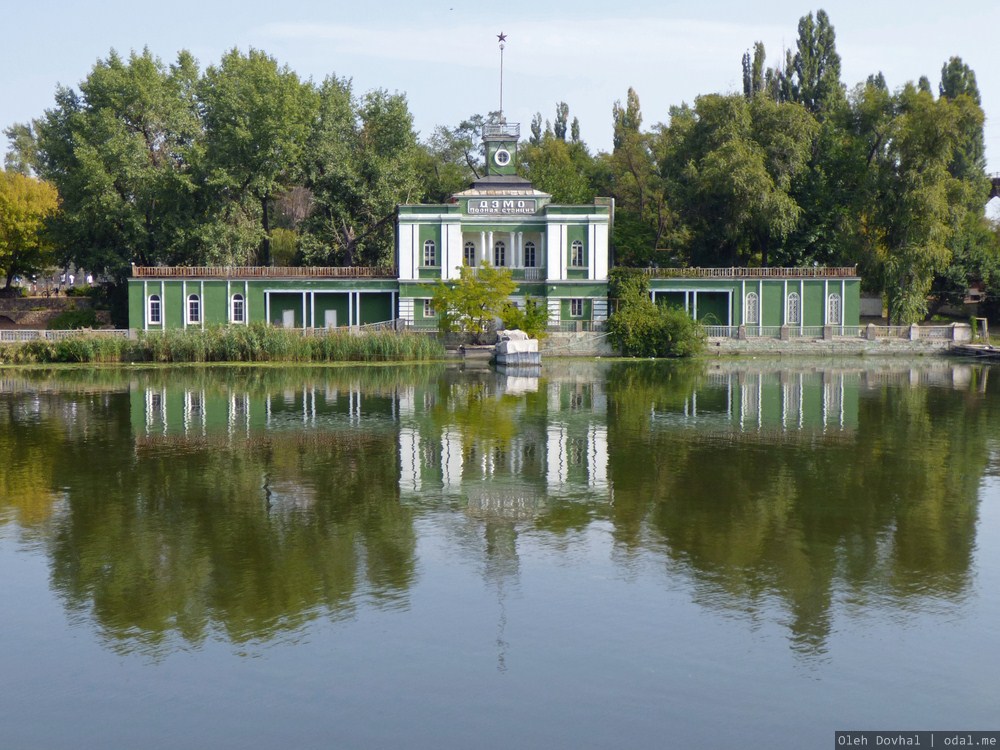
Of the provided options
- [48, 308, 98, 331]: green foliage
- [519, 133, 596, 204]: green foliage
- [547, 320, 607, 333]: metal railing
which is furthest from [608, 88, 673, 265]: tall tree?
[48, 308, 98, 331]: green foliage

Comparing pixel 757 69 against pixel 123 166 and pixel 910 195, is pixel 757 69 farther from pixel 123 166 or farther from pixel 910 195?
pixel 123 166

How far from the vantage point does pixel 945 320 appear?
6294 centimetres

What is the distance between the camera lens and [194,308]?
54.2 m

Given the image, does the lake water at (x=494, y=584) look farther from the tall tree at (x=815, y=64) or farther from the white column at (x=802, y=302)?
the tall tree at (x=815, y=64)

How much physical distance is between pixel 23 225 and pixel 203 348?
24.3 metres

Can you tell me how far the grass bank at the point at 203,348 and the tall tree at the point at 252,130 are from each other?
12132 mm

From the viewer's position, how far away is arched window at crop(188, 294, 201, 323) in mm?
54125

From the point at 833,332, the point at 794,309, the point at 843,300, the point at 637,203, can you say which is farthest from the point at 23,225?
the point at 843,300

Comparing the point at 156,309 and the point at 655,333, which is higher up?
the point at 156,309

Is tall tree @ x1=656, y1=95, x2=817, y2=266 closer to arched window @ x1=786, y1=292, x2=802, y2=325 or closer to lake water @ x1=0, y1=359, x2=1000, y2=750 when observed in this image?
arched window @ x1=786, y1=292, x2=802, y2=325

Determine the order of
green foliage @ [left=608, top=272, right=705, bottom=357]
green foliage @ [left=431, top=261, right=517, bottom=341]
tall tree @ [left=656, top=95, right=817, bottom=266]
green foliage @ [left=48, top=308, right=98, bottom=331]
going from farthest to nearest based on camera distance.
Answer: green foliage @ [left=48, top=308, right=98, bottom=331], tall tree @ [left=656, top=95, right=817, bottom=266], green foliage @ [left=431, top=261, right=517, bottom=341], green foliage @ [left=608, top=272, right=705, bottom=357]

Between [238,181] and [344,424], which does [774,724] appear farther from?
[238,181]

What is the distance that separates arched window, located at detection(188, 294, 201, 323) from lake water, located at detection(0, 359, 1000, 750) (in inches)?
1105

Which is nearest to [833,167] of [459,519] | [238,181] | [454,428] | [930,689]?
[238,181]
